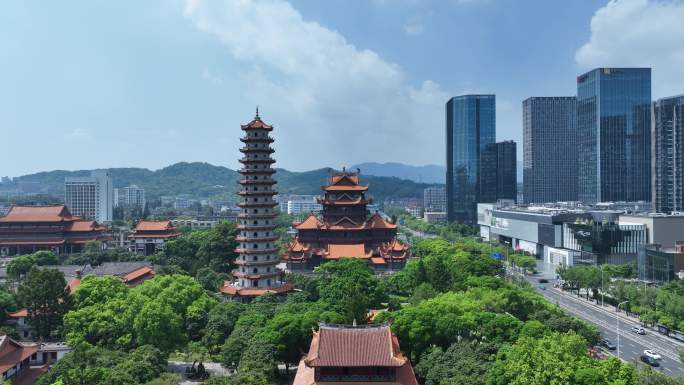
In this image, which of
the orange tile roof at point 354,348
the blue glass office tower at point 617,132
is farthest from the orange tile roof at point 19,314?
the blue glass office tower at point 617,132

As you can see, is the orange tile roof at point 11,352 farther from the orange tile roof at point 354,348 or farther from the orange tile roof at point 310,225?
the orange tile roof at point 310,225

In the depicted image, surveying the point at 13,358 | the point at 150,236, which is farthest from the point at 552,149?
the point at 13,358

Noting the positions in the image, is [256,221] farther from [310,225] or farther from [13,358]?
[13,358]

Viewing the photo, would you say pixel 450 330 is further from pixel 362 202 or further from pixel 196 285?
Answer: pixel 362 202

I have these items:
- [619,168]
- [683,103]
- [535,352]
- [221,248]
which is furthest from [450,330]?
[619,168]

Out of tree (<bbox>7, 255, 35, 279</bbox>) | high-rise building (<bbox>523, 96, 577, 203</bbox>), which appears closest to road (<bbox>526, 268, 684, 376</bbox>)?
tree (<bbox>7, 255, 35, 279</bbox>)

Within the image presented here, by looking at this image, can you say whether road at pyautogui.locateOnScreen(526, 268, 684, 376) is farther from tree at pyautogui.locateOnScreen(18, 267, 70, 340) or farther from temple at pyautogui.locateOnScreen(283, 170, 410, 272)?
tree at pyautogui.locateOnScreen(18, 267, 70, 340)
